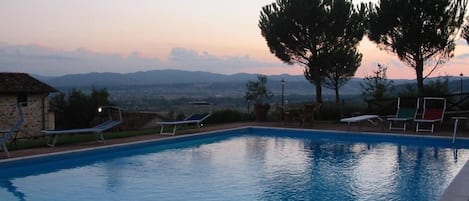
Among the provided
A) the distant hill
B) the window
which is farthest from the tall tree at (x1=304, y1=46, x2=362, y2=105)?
the window

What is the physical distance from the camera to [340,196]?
5609 millimetres

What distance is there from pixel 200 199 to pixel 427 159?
487cm

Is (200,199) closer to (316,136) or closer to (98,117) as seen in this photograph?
(316,136)

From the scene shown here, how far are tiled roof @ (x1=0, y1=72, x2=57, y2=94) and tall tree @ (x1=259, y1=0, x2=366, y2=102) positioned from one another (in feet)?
32.8

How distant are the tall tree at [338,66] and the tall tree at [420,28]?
83.7 inches

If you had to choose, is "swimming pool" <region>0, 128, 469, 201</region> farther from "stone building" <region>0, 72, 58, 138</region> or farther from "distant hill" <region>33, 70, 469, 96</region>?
"distant hill" <region>33, 70, 469, 96</region>

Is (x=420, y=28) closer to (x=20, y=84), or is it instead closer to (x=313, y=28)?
(x=313, y=28)

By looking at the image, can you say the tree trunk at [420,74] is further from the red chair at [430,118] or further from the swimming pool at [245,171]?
the swimming pool at [245,171]

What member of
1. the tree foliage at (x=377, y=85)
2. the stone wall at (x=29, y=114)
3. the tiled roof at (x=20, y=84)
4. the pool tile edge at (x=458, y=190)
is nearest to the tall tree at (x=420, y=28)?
the tree foliage at (x=377, y=85)

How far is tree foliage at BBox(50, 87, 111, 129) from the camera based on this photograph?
20.7 m

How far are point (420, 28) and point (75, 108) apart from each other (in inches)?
613

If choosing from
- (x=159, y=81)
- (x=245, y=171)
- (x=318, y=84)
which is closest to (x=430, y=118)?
(x=318, y=84)

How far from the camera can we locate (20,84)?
1842 cm

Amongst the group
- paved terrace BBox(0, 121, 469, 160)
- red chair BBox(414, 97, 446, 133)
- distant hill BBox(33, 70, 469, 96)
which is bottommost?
paved terrace BBox(0, 121, 469, 160)
